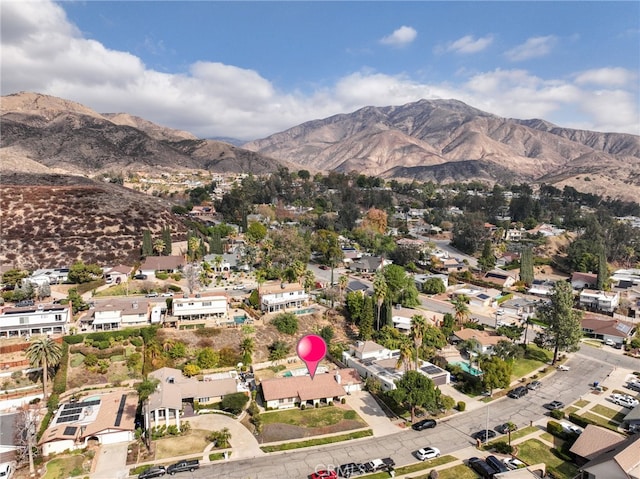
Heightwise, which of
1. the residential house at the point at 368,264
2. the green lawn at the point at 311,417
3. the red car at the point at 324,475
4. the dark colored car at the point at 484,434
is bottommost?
the green lawn at the point at 311,417

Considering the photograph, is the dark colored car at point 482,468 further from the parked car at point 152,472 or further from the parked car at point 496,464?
the parked car at point 152,472

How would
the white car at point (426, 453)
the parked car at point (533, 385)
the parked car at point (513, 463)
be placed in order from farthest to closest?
the parked car at point (533, 385) → the white car at point (426, 453) → the parked car at point (513, 463)

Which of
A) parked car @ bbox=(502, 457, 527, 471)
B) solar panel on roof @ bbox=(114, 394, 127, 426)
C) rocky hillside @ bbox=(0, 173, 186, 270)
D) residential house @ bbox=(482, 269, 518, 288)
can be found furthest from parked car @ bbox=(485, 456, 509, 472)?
rocky hillside @ bbox=(0, 173, 186, 270)

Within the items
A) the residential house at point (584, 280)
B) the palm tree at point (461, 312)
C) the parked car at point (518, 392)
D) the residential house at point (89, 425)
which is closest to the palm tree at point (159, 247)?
the residential house at point (89, 425)

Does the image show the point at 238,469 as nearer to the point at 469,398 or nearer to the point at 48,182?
the point at 469,398

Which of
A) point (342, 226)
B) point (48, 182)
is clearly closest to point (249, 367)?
point (342, 226)

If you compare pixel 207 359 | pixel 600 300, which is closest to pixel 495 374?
pixel 207 359
